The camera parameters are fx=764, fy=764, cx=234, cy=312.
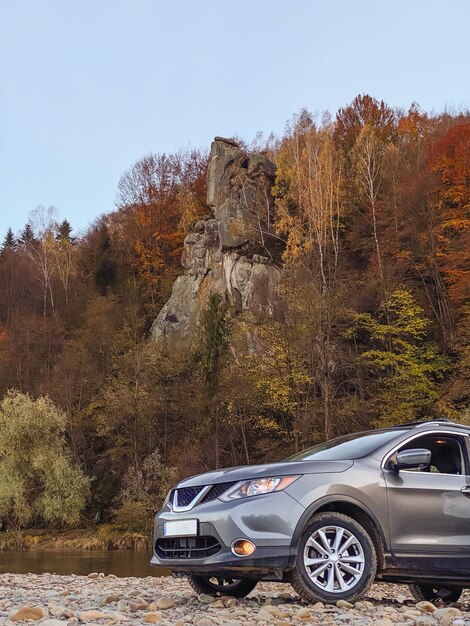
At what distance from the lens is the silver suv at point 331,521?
664 centimetres

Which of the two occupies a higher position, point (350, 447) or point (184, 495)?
point (350, 447)

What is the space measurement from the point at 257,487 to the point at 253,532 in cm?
41

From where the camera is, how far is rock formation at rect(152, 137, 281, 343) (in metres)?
57.3

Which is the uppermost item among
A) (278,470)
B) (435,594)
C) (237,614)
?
(278,470)

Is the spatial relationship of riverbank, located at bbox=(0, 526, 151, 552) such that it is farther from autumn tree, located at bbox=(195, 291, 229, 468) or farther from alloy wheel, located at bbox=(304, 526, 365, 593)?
alloy wheel, located at bbox=(304, 526, 365, 593)

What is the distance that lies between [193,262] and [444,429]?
57.0 meters

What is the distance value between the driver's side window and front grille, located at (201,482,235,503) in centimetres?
199

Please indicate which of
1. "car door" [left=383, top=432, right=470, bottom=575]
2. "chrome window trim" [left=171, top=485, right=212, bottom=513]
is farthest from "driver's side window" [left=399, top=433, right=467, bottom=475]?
"chrome window trim" [left=171, top=485, right=212, bottom=513]

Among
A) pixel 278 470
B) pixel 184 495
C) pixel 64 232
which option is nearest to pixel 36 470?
pixel 184 495

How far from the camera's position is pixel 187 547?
7.07 meters

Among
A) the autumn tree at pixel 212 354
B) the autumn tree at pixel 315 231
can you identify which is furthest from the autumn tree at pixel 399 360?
the autumn tree at pixel 212 354

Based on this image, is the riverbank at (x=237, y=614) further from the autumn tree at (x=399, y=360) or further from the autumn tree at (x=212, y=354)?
the autumn tree at (x=212, y=354)

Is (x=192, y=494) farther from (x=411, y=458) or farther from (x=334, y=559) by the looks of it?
(x=411, y=458)

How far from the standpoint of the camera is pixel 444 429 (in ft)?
25.5
